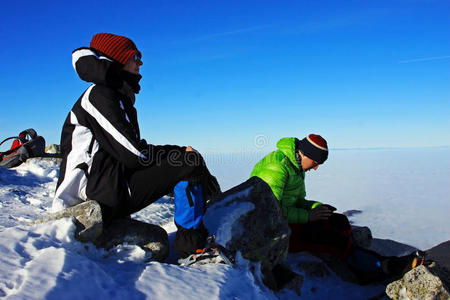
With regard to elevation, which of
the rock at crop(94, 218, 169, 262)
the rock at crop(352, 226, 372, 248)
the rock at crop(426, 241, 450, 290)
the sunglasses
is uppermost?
the sunglasses

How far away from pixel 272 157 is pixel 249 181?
1.83 ft

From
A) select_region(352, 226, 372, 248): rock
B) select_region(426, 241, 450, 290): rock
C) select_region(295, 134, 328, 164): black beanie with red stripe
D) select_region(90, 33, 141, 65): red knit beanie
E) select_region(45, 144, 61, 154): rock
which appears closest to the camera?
select_region(90, 33, 141, 65): red knit beanie

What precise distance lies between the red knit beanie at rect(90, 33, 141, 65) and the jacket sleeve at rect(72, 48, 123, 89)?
0.31 ft

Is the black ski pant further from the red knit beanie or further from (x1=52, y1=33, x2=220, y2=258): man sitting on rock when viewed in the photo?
the red knit beanie

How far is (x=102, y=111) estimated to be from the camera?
254 cm

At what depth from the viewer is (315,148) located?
3.80m

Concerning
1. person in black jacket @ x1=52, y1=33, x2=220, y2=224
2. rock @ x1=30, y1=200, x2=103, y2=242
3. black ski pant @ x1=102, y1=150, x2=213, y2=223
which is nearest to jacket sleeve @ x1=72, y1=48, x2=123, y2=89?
person in black jacket @ x1=52, y1=33, x2=220, y2=224

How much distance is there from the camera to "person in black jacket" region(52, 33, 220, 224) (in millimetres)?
2559

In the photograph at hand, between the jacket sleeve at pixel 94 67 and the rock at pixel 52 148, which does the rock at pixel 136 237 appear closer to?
the jacket sleeve at pixel 94 67

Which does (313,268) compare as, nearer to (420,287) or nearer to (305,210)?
(305,210)

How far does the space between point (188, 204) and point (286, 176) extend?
56.8 inches

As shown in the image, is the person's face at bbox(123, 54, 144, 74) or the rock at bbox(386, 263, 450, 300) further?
the rock at bbox(386, 263, 450, 300)

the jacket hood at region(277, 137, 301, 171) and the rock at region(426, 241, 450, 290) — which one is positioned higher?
the jacket hood at region(277, 137, 301, 171)

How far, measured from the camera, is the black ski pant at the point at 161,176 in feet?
8.71
